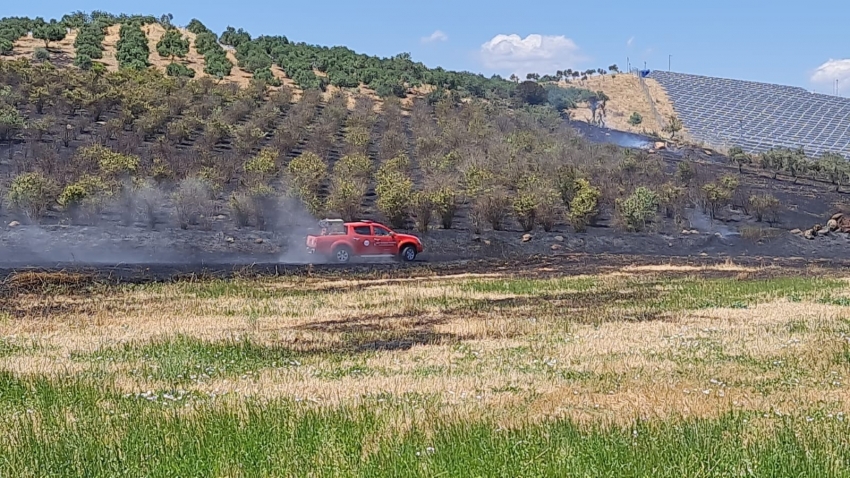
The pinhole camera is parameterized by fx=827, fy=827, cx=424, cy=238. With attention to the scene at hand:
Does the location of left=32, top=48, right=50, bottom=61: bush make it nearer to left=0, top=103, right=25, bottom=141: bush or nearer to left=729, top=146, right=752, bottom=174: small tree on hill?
left=0, top=103, right=25, bottom=141: bush

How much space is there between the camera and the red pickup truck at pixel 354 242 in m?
30.0

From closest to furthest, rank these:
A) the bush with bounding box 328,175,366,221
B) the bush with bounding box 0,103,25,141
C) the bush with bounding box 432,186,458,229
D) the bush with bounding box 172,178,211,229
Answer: the bush with bounding box 172,178,211,229, the bush with bounding box 432,186,458,229, the bush with bounding box 328,175,366,221, the bush with bounding box 0,103,25,141

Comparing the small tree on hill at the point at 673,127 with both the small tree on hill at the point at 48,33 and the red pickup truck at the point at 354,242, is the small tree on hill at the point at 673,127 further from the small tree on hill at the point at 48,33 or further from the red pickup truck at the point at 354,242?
the small tree on hill at the point at 48,33

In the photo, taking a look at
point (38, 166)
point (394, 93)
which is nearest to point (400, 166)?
point (38, 166)

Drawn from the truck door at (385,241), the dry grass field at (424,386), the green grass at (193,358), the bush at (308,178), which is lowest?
the green grass at (193,358)

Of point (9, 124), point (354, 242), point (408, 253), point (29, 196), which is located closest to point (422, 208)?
point (408, 253)

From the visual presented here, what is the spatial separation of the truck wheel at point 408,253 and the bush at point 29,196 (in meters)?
14.0

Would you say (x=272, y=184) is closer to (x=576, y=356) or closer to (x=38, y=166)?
(x=38, y=166)

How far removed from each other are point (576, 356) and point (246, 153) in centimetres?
3831

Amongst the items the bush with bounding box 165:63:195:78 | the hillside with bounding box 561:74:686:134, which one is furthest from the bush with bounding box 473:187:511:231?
the hillside with bounding box 561:74:686:134

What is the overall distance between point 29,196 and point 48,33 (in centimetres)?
4775

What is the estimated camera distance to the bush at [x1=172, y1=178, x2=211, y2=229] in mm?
33656

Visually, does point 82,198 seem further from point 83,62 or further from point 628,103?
point 628,103

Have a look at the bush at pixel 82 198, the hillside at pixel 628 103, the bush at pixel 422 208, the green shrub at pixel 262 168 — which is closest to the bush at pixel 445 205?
the bush at pixel 422 208
